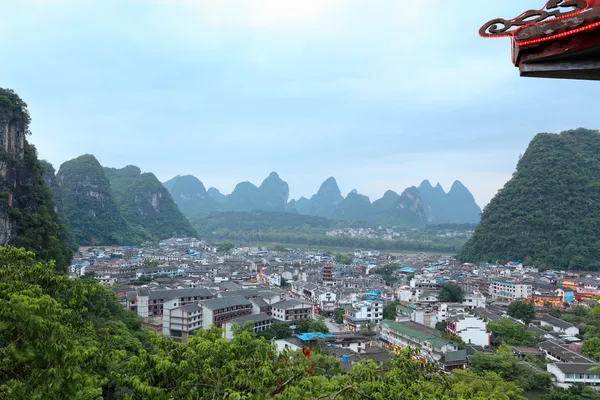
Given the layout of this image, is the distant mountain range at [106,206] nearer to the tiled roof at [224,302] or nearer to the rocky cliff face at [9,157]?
Answer: the rocky cliff face at [9,157]

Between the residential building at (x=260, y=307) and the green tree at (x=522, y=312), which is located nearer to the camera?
the green tree at (x=522, y=312)

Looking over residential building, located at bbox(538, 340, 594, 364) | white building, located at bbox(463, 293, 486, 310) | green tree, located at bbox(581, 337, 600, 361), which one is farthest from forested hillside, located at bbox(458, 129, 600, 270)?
residential building, located at bbox(538, 340, 594, 364)

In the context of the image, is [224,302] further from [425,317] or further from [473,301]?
[473,301]

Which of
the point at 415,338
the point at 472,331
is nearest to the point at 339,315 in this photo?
the point at 415,338

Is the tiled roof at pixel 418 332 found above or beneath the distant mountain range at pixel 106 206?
beneath

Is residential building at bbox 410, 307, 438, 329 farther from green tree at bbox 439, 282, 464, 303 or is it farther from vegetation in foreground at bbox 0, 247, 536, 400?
vegetation in foreground at bbox 0, 247, 536, 400

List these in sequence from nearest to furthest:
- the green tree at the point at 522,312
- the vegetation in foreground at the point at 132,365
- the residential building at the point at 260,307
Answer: the vegetation in foreground at the point at 132,365 → the green tree at the point at 522,312 → the residential building at the point at 260,307

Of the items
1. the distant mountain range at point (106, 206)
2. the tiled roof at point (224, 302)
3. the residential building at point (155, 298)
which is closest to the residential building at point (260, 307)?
the tiled roof at point (224, 302)
